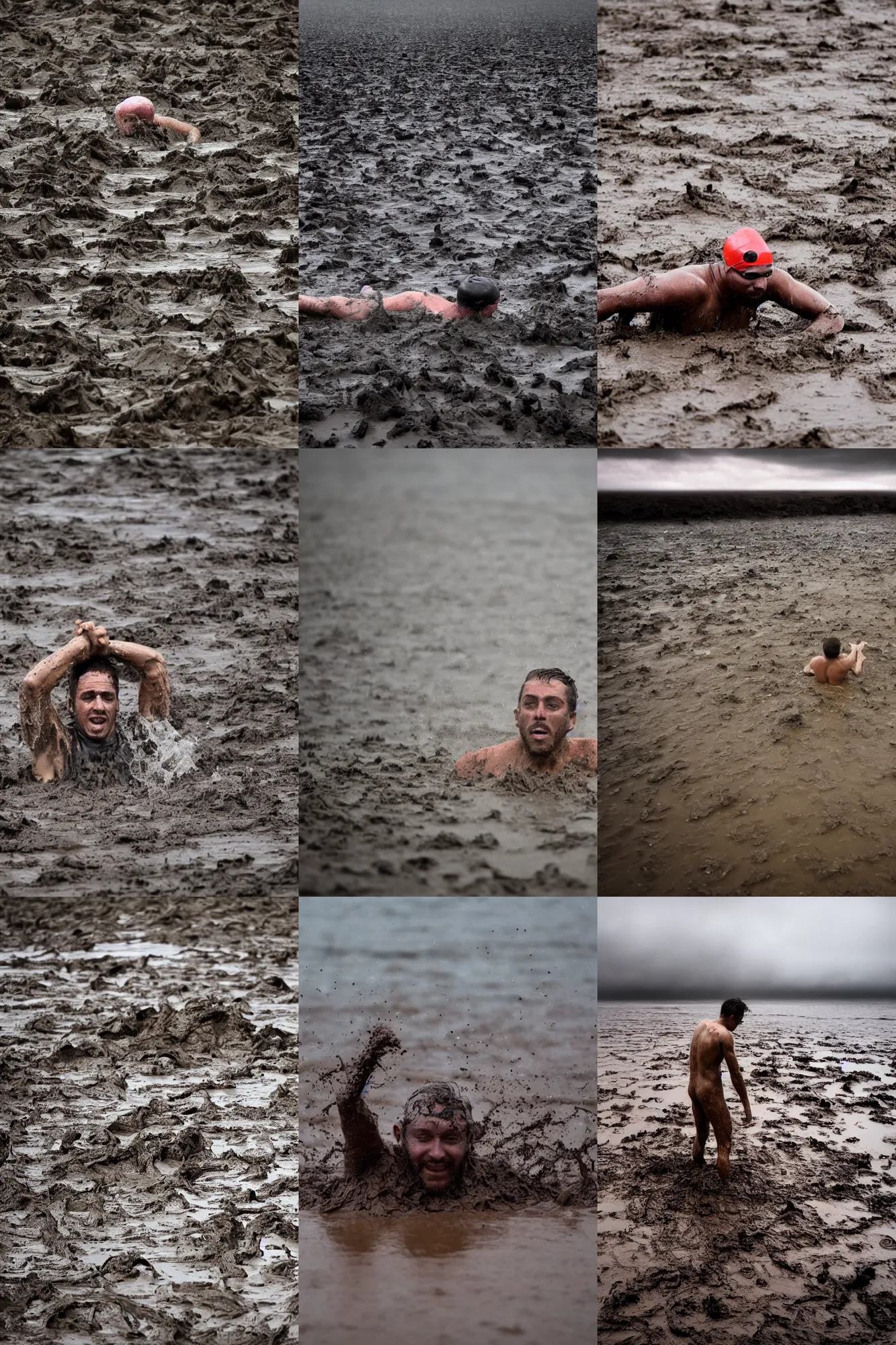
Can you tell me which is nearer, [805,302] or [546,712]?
[546,712]

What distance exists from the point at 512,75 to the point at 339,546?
179 centimetres

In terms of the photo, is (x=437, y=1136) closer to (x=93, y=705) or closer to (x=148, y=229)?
(x=93, y=705)

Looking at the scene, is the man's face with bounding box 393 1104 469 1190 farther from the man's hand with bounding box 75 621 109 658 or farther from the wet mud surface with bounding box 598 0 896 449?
the wet mud surface with bounding box 598 0 896 449

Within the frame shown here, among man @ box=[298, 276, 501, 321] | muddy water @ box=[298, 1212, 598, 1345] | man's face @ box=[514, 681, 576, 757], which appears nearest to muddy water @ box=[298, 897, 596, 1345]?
muddy water @ box=[298, 1212, 598, 1345]

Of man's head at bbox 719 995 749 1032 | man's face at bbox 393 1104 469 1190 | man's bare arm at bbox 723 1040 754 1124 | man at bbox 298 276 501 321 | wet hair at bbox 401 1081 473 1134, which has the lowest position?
man's face at bbox 393 1104 469 1190

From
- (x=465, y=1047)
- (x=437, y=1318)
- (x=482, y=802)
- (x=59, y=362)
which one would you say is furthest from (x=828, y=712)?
(x=59, y=362)

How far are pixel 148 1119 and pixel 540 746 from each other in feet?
4.92

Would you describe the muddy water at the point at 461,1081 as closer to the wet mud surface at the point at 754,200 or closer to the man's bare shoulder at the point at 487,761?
the man's bare shoulder at the point at 487,761

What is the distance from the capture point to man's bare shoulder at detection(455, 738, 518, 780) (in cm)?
392

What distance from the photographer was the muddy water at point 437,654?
3.93 meters

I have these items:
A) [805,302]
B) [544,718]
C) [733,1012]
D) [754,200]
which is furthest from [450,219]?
[733,1012]

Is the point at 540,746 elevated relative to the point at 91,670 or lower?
lower

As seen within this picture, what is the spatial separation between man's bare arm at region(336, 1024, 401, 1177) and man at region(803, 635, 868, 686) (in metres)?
1.57

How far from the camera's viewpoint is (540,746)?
12.9 ft
